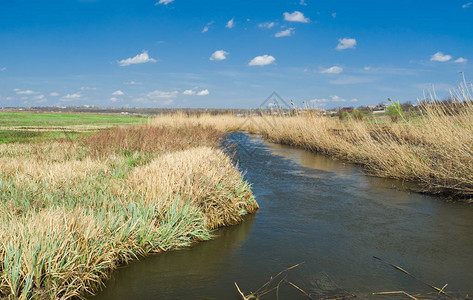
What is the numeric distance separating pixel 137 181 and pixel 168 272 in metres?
2.47

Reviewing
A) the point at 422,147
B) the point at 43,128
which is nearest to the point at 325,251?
the point at 422,147

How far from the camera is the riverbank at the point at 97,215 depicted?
11.8 ft

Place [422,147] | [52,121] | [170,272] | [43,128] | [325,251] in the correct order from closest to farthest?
[170,272] < [325,251] < [422,147] < [43,128] < [52,121]

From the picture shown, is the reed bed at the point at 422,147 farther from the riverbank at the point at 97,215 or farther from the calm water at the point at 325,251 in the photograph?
the riverbank at the point at 97,215

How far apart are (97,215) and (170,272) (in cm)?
128

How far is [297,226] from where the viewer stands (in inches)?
256

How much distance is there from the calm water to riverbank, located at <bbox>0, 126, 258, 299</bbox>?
318 mm

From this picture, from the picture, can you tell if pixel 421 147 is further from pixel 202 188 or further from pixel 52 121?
pixel 52 121

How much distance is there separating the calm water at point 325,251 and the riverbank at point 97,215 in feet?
1.04

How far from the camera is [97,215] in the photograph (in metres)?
4.69

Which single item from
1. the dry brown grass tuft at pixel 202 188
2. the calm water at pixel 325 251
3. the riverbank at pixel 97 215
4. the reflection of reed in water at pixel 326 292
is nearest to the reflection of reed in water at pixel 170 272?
the calm water at pixel 325 251

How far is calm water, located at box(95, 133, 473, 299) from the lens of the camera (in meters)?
4.26

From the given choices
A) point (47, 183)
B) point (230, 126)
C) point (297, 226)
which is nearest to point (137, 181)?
point (47, 183)

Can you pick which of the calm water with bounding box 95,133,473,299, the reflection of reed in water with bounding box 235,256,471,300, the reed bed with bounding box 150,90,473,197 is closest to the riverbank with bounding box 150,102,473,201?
the reed bed with bounding box 150,90,473,197
